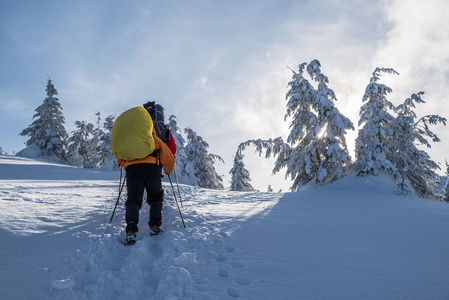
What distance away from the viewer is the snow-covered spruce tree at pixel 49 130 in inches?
1082

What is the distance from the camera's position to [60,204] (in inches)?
194

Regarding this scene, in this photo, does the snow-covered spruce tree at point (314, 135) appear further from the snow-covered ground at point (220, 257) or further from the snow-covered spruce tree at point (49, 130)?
the snow-covered spruce tree at point (49, 130)

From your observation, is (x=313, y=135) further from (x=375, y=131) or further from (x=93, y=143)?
(x=93, y=143)

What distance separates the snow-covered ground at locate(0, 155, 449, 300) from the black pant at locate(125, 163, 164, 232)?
16.9 inches

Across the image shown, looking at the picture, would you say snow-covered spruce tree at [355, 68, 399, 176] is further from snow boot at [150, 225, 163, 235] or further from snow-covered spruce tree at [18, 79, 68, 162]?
snow-covered spruce tree at [18, 79, 68, 162]

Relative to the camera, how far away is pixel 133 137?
390 cm

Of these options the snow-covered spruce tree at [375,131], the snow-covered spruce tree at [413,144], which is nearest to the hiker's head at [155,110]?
the snow-covered spruce tree at [375,131]

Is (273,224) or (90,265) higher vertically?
(273,224)

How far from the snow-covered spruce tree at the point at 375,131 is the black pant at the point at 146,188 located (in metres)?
9.95

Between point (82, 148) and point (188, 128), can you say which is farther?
point (82, 148)

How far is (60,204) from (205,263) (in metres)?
3.73

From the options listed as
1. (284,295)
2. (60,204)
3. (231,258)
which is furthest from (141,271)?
(60,204)

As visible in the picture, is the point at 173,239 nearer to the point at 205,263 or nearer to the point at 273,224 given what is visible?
the point at 205,263

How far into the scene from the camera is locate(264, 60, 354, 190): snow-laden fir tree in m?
12.6
